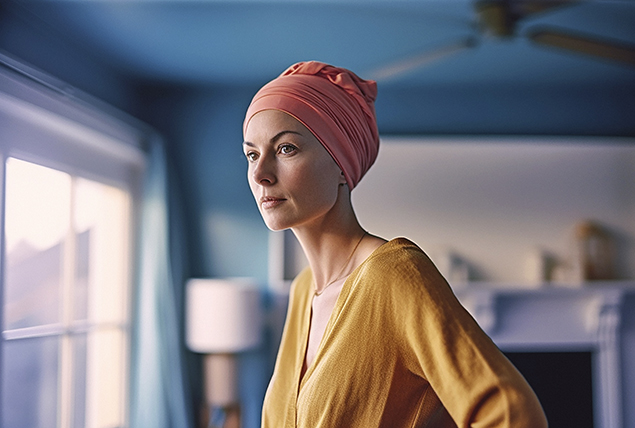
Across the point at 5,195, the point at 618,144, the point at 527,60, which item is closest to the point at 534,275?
the point at 618,144

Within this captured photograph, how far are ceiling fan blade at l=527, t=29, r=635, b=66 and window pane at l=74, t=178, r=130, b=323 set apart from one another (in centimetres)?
216

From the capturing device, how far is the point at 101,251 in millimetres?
3184

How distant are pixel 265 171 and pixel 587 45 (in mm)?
1710

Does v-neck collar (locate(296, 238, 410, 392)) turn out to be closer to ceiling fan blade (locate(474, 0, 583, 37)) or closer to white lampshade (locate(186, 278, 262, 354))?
ceiling fan blade (locate(474, 0, 583, 37))

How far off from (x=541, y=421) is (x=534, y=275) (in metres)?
3.35

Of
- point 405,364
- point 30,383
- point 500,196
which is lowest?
point 30,383

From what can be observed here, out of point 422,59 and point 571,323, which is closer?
point 422,59

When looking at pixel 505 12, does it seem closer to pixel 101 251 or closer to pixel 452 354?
pixel 452 354

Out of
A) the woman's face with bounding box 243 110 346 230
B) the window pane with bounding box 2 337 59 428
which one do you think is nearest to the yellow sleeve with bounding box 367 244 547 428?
the woman's face with bounding box 243 110 346 230

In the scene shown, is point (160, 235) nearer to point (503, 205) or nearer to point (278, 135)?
point (503, 205)

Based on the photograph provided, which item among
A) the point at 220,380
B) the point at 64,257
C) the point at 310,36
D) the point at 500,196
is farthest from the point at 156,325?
the point at 500,196

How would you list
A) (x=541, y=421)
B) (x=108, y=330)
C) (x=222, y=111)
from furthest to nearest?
(x=222, y=111) → (x=108, y=330) → (x=541, y=421)

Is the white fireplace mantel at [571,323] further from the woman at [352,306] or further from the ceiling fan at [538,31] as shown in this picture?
the woman at [352,306]

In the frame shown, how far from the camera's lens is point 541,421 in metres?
0.51
